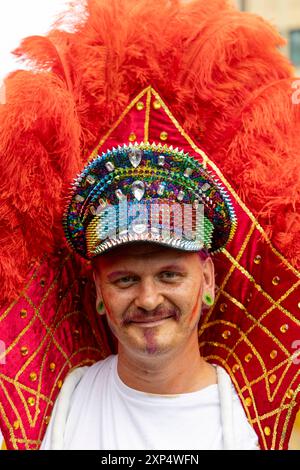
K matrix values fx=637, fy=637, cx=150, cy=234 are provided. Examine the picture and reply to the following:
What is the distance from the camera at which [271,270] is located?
184 centimetres

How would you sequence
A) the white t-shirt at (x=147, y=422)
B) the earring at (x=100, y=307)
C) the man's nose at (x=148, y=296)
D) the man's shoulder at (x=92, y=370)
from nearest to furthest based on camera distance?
the man's nose at (x=148, y=296), the white t-shirt at (x=147, y=422), the earring at (x=100, y=307), the man's shoulder at (x=92, y=370)

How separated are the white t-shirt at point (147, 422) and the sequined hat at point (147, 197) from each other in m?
0.43

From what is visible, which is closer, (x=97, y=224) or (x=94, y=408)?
(x=97, y=224)

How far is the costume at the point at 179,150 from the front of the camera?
178cm

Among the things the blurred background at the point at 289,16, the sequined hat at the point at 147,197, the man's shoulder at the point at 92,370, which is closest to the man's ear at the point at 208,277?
the sequined hat at the point at 147,197

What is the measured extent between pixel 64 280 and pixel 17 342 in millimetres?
234

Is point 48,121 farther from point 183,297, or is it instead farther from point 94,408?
point 94,408

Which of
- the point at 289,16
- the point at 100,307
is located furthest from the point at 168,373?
the point at 289,16

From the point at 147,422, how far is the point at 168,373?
0.14m

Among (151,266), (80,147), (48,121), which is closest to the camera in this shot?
(151,266)

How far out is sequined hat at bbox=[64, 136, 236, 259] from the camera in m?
1.62

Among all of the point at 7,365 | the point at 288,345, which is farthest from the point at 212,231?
the point at 7,365

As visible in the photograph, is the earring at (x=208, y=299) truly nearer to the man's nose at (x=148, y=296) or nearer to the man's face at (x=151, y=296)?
the man's face at (x=151, y=296)

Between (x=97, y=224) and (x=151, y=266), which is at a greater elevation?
(x=97, y=224)
